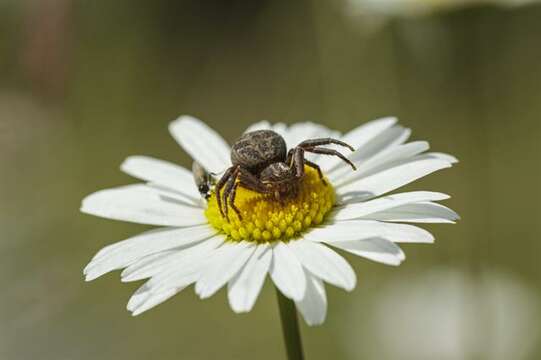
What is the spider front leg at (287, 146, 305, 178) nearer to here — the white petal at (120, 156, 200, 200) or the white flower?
the white flower

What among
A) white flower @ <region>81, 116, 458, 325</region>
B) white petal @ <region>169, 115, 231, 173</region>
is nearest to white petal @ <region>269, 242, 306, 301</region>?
white flower @ <region>81, 116, 458, 325</region>

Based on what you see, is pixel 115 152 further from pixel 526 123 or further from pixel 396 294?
pixel 526 123

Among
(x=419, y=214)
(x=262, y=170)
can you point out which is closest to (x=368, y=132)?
(x=262, y=170)

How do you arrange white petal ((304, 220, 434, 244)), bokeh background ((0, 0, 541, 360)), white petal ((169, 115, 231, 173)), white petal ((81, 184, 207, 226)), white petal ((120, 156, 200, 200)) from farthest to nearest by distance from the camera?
bokeh background ((0, 0, 541, 360)) → white petal ((169, 115, 231, 173)) → white petal ((120, 156, 200, 200)) → white petal ((81, 184, 207, 226)) → white petal ((304, 220, 434, 244))

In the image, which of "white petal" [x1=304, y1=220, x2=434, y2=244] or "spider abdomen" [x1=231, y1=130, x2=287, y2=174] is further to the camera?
"spider abdomen" [x1=231, y1=130, x2=287, y2=174]

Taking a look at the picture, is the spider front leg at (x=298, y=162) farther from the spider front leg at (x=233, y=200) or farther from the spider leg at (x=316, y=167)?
the spider front leg at (x=233, y=200)

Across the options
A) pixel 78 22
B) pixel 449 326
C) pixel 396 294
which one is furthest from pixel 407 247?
pixel 78 22

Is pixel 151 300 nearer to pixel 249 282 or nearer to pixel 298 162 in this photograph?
pixel 249 282
